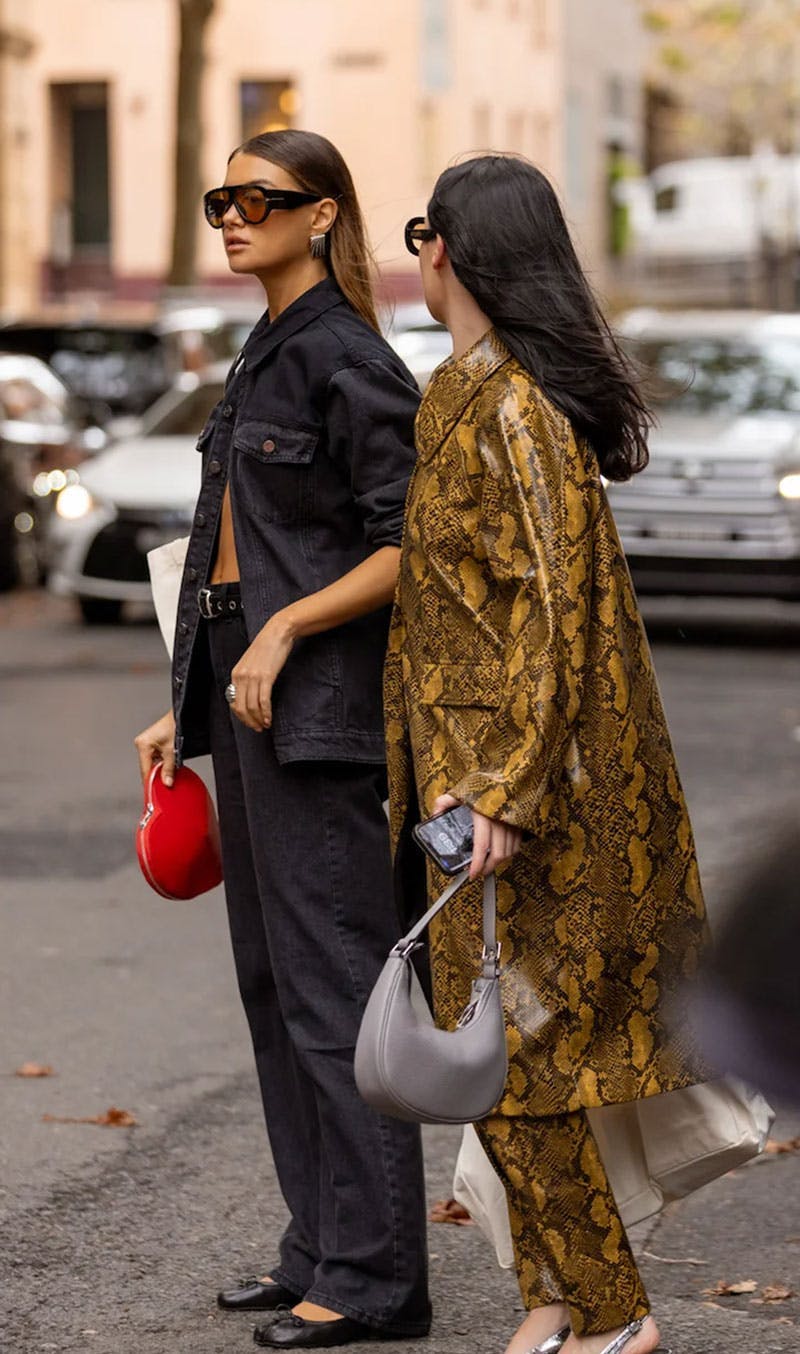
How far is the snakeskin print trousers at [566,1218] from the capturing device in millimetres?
3729

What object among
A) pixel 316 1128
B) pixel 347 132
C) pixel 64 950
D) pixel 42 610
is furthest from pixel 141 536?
pixel 347 132

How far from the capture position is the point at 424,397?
3.79m

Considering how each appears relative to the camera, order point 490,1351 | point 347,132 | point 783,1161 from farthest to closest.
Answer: point 347,132 < point 783,1161 < point 490,1351

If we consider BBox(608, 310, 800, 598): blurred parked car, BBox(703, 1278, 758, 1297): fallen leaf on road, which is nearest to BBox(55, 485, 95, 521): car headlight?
BBox(608, 310, 800, 598): blurred parked car

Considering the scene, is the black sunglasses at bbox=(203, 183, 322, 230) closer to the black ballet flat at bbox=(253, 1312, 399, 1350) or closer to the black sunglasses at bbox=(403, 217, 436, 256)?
the black sunglasses at bbox=(403, 217, 436, 256)

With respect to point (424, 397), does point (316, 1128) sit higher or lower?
lower

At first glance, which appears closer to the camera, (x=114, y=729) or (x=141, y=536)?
(x=114, y=729)

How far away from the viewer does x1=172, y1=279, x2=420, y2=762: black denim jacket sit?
4012 mm

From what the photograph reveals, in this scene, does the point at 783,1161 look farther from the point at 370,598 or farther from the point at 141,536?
the point at 141,536

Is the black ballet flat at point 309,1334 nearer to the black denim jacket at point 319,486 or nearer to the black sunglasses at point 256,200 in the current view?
the black denim jacket at point 319,486

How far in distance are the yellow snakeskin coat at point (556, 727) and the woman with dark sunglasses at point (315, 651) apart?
10.7 inches

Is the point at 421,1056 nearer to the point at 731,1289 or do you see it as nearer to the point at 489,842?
the point at 489,842

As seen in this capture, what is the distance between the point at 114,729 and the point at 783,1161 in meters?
6.49

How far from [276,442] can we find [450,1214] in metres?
1.69
